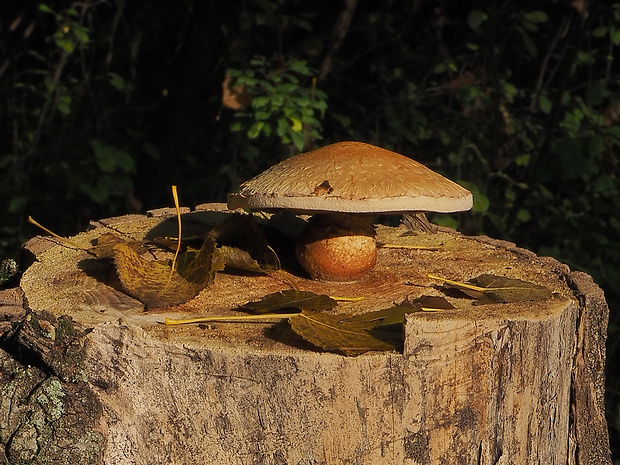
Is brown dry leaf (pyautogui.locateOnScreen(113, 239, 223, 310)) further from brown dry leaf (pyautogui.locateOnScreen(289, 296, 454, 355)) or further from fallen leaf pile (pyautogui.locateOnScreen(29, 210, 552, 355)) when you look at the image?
brown dry leaf (pyautogui.locateOnScreen(289, 296, 454, 355))

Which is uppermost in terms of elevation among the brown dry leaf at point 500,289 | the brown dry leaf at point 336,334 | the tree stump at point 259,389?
the brown dry leaf at point 500,289

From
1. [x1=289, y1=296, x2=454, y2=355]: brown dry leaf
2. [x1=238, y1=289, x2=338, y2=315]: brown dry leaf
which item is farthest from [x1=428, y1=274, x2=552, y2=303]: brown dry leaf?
[x1=238, y1=289, x2=338, y2=315]: brown dry leaf

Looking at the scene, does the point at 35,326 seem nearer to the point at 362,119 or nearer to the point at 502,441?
the point at 502,441

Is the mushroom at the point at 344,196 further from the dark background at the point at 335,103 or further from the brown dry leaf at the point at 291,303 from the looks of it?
the dark background at the point at 335,103

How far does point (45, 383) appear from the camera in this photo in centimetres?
209

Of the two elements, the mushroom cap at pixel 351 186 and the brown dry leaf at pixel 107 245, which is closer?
the mushroom cap at pixel 351 186

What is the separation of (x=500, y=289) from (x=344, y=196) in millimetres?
546

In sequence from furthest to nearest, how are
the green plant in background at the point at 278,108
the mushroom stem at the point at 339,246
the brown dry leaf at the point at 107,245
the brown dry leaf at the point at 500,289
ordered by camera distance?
1. the green plant in background at the point at 278,108
2. the brown dry leaf at the point at 107,245
3. the mushroom stem at the point at 339,246
4. the brown dry leaf at the point at 500,289

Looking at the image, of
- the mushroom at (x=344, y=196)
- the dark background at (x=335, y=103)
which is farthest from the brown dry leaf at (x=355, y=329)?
the dark background at (x=335, y=103)

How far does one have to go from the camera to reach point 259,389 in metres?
2.01

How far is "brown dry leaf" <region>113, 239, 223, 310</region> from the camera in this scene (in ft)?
7.52

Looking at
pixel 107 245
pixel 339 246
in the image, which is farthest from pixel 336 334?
pixel 107 245

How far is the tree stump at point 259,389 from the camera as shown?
6.59 ft

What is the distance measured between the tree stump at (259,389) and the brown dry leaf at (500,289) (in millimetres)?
64
